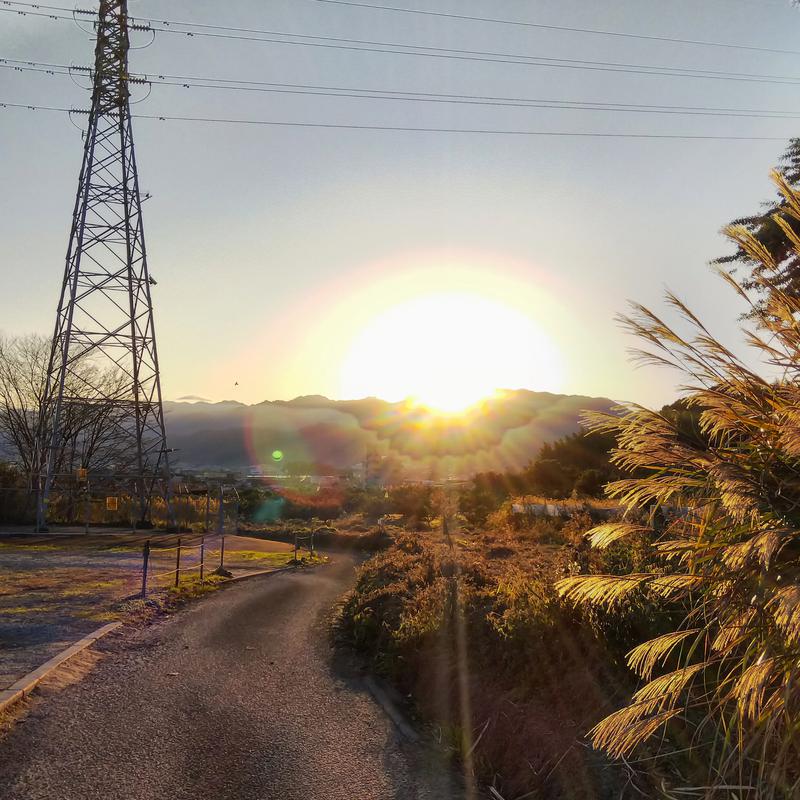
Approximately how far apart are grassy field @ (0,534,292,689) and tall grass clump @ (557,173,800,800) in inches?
263

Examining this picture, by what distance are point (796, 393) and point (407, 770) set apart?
4360 mm

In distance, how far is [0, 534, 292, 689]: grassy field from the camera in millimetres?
8992

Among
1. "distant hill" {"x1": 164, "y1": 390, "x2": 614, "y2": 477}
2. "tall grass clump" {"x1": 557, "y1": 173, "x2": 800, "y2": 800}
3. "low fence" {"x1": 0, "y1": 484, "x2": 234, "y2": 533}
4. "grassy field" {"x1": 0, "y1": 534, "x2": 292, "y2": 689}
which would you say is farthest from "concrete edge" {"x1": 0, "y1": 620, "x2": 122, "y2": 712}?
"distant hill" {"x1": 164, "y1": 390, "x2": 614, "y2": 477}

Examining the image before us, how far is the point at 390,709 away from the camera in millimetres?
7156

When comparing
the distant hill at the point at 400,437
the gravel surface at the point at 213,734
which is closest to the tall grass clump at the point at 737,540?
the gravel surface at the point at 213,734

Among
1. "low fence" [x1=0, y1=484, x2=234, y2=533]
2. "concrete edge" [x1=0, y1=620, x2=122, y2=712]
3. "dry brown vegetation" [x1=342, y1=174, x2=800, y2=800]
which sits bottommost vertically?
"low fence" [x1=0, y1=484, x2=234, y2=533]

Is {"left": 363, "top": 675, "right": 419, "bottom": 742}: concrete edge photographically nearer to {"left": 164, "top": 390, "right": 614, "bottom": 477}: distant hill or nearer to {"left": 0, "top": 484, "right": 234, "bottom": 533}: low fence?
{"left": 0, "top": 484, "right": 234, "bottom": 533}: low fence

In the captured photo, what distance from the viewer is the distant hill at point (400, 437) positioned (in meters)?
115

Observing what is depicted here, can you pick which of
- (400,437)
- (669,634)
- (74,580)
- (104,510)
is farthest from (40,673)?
(400,437)

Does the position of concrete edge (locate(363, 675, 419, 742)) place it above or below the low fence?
above

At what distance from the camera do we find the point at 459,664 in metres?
7.34

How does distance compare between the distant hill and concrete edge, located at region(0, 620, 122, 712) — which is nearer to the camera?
concrete edge, located at region(0, 620, 122, 712)

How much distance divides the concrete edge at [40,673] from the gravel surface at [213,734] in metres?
0.22

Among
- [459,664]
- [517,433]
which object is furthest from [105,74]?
[517,433]
